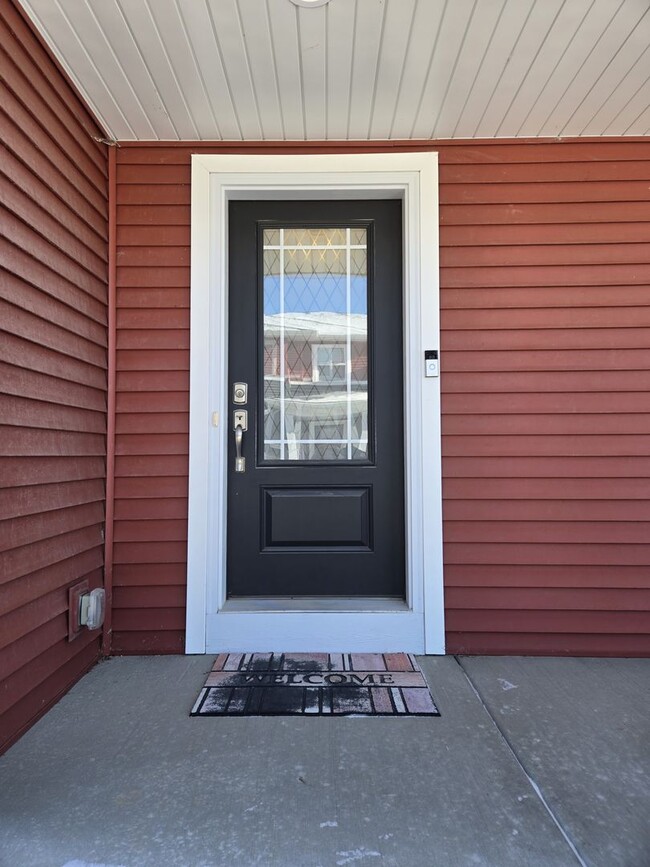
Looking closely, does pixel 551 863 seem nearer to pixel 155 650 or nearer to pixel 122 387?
pixel 155 650

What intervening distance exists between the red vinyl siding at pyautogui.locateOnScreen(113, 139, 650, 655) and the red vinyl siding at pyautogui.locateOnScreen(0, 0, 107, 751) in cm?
18

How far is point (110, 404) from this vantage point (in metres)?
2.28

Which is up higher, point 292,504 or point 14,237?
point 14,237

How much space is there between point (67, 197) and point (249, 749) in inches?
79.8

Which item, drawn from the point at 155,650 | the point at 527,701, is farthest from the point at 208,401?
the point at 527,701

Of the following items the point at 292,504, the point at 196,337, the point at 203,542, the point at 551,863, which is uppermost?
the point at 196,337

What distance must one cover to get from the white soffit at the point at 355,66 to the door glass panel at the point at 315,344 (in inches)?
18.8

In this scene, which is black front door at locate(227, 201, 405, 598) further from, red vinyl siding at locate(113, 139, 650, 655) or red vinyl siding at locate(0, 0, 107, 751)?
red vinyl siding at locate(0, 0, 107, 751)

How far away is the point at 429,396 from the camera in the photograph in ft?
7.52

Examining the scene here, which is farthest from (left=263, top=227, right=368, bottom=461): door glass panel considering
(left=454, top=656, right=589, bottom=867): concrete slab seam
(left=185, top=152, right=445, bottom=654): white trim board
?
(left=454, top=656, right=589, bottom=867): concrete slab seam

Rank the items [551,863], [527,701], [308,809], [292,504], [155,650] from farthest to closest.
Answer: [292,504] → [155,650] → [527,701] → [308,809] → [551,863]

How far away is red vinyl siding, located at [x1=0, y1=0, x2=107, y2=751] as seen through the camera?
160cm

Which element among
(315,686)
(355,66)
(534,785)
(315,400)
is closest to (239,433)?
(315,400)

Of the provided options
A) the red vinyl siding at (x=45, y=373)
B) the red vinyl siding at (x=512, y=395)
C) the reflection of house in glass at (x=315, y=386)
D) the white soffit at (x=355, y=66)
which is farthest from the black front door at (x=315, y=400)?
the red vinyl siding at (x=45, y=373)
